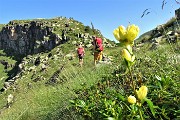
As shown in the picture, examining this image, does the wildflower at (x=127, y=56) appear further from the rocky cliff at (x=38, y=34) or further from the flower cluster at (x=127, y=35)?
the rocky cliff at (x=38, y=34)

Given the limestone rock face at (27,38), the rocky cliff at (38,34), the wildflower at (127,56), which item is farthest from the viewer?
the limestone rock face at (27,38)

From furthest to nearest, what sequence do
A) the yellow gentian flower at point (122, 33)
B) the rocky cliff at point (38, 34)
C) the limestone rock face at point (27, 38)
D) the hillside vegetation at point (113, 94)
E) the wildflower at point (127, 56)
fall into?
the limestone rock face at point (27, 38) < the rocky cliff at point (38, 34) < the hillside vegetation at point (113, 94) < the yellow gentian flower at point (122, 33) < the wildflower at point (127, 56)

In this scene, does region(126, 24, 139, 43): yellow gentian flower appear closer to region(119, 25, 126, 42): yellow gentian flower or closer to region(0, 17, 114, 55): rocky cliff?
region(119, 25, 126, 42): yellow gentian flower

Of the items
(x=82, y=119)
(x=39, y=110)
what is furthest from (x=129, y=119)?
(x=39, y=110)

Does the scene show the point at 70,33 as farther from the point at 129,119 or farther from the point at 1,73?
the point at 129,119

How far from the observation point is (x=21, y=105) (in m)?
9.16

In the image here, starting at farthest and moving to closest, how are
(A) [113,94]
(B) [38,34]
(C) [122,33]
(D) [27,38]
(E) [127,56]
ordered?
(D) [27,38], (B) [38,34], (A) [113,94], (C) [122,33], (E) [127,56]

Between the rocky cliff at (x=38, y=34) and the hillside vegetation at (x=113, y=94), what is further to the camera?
the rocky cliff at (x=38, y=34)

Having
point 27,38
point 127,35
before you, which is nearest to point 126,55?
point 127,35

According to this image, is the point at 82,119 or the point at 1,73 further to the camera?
the point at 1,73

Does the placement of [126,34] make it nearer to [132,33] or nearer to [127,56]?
[132,33]

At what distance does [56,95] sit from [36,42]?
5861 inches

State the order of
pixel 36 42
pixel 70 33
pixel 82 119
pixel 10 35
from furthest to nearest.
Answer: pixel 10 35
pixel 36 42
pixel 70 33
pixel 82 119

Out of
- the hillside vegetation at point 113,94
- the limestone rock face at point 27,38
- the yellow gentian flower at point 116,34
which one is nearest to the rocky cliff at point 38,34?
the limestone rock face at point 27,38
